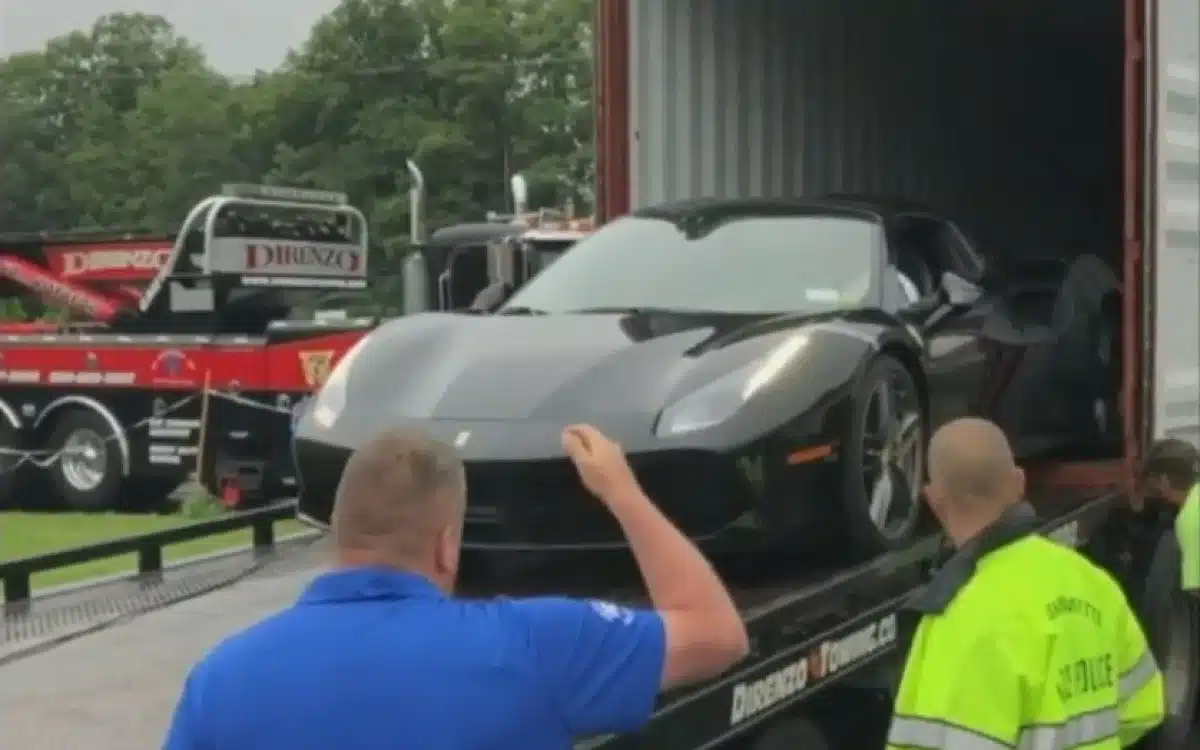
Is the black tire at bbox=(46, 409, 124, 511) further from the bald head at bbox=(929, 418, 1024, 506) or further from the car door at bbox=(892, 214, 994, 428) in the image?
the bald head at bbox=(929, 418, 1024, 506)

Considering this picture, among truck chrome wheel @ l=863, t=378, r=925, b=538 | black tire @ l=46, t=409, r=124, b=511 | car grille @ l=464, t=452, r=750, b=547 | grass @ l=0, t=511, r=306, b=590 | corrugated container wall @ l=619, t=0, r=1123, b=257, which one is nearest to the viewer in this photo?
car grille @ l=464, t=452, r=750, b=547

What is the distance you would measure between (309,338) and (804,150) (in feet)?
21.1

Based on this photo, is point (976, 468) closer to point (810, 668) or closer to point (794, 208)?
point (810, 668)

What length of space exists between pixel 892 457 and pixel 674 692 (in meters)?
1.90

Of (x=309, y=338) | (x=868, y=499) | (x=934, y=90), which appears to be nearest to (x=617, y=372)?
(x=868, y=499)

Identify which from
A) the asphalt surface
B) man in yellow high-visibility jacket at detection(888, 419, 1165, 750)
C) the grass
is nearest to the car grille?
the asphalt surface

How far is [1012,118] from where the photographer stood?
12.7 m

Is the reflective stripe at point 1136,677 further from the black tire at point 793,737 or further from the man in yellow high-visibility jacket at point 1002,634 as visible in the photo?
the black tire at point 793,737

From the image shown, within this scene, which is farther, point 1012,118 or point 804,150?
point 1012,118

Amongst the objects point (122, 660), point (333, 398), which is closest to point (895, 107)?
point (333, 398)

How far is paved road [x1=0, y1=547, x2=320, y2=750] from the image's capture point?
4395 millimetres

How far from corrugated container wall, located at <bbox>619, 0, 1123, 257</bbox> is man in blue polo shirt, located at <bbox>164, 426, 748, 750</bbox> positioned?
17.0 feet

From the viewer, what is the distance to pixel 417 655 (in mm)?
2436

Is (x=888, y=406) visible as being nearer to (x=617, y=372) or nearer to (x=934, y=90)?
(x=617, y=372)
